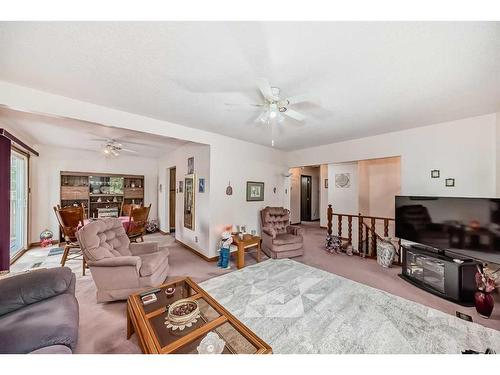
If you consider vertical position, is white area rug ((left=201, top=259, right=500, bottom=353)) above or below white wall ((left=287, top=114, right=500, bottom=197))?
below

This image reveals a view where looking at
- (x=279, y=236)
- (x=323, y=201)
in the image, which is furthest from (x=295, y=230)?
(x=323, y=201)

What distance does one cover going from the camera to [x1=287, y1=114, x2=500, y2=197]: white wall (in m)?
2.59

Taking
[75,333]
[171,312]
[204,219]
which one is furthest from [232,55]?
[204,219]

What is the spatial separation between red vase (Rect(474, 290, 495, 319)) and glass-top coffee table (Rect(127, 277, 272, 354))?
2.60m

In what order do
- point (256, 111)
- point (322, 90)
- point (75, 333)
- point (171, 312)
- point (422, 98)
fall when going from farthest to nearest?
point (256, 111) → point (422, 98) → point (322, 90) → point (171, 312) → point (75, 333)

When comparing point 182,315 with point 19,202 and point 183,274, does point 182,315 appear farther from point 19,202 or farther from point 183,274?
point 19,202

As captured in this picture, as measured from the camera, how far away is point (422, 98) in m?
2.16

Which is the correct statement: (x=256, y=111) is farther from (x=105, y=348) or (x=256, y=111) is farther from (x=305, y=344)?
(x=105, y=348)

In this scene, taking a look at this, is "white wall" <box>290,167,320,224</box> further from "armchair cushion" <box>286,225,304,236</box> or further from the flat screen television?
the flat screen television

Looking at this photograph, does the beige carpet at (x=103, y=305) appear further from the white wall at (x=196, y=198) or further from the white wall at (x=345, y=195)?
the white wall at (x=345, y=195)

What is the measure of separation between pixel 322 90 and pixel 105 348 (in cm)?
316

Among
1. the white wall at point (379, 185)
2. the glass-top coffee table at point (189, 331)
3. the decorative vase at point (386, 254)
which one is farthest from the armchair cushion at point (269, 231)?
the white wall at point (379, 185)

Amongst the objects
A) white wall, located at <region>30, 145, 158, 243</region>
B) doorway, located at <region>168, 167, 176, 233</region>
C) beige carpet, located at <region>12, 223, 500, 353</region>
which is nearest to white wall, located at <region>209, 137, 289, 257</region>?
beige carpet, located at <region>12, 223, 500, 353</region>

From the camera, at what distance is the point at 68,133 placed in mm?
3588
